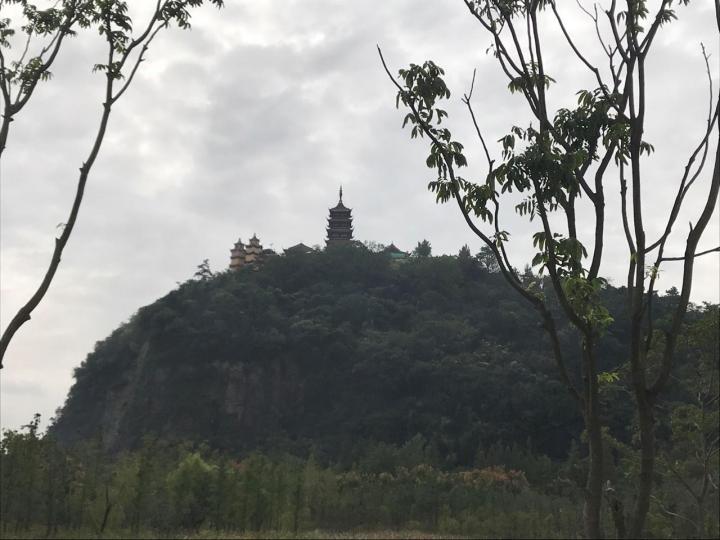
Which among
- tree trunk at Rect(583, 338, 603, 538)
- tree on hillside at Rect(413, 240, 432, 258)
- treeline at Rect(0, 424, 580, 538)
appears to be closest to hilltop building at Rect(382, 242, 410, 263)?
tree on hillside at Rect(413, 240, 432, 258)

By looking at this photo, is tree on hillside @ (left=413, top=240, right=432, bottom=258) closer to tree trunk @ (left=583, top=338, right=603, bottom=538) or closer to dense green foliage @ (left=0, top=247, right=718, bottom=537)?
dense green foliage @ (left=0, top=247, right=718, bottom=537)

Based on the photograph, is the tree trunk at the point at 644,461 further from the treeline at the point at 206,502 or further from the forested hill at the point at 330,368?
the forested hill at the point at 330,368

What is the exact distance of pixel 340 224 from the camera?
96250mm

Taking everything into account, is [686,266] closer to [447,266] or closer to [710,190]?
[710,190]

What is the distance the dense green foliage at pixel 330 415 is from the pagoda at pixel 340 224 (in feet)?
40.8

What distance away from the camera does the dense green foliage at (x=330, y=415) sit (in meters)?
24.0

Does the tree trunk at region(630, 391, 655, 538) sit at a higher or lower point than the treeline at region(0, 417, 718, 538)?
higher

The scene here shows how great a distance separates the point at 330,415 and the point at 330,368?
4.92m

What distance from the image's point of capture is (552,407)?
54594 millimetres

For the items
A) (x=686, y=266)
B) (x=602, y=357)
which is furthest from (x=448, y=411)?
(x=686, y=266)

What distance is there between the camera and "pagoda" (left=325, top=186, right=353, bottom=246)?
314 feet

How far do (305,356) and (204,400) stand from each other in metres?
9.17

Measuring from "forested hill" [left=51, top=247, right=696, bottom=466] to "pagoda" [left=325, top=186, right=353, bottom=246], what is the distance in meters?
15.6

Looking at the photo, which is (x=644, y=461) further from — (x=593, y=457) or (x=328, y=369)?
(x=328, y=369)
